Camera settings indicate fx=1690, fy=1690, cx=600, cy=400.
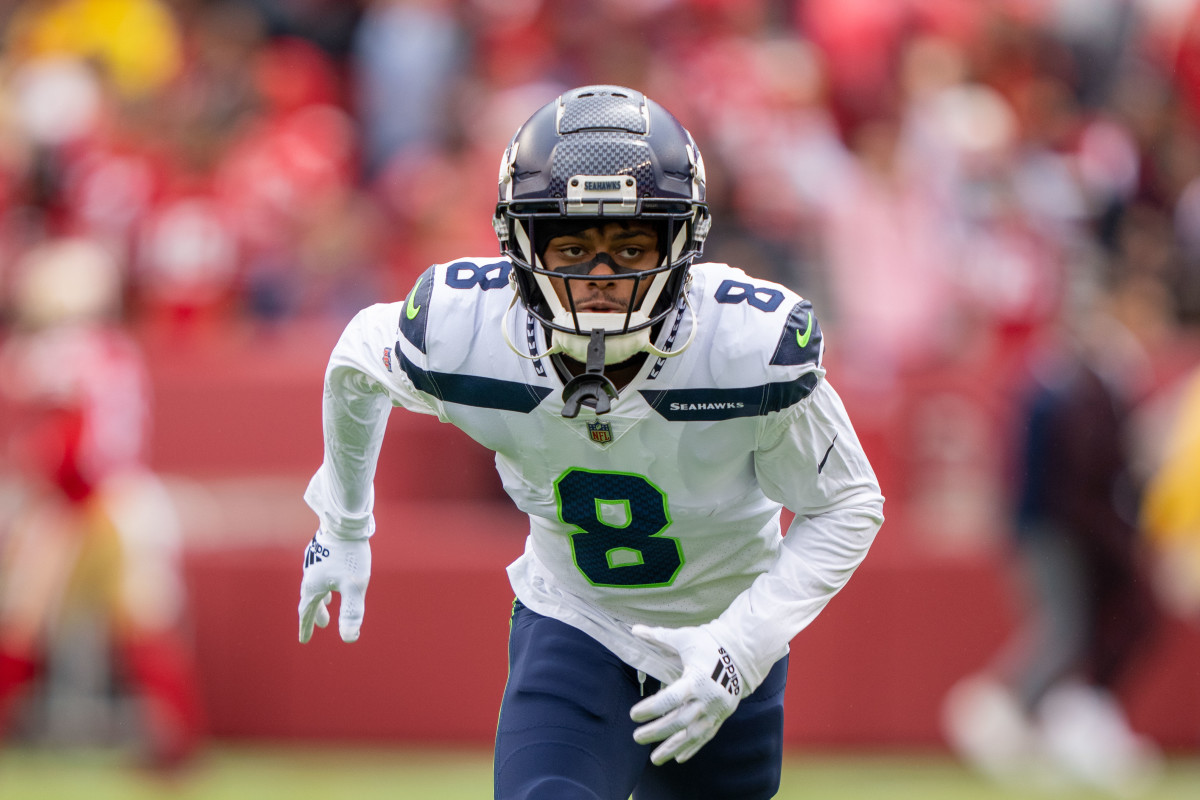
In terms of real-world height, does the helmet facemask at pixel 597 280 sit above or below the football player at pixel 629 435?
above

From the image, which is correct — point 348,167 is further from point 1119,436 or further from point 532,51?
point 1119,436

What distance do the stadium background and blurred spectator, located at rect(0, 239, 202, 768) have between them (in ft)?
1.57

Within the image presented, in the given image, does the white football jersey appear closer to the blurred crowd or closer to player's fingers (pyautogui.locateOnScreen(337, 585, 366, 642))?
player's fingers (pyautogui.locateOnScreen(337, 585, 366, 642))

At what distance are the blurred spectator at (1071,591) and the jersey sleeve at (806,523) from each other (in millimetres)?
4349

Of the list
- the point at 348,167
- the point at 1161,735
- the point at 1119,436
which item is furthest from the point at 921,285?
the point at 348,167

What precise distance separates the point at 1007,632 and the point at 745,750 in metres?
4.49

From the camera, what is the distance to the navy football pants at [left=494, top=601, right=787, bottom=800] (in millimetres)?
3264

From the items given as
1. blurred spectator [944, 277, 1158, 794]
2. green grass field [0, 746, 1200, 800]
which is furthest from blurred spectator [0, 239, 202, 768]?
blurred spectator [944, 277, 1158, 794]

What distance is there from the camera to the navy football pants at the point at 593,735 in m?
3.26

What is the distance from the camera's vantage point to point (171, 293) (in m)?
8.62

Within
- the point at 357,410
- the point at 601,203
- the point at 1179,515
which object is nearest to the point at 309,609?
the point at 357,410

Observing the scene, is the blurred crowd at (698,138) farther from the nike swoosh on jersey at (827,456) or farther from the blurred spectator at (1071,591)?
the nike swoosh on jersey at (827,456)

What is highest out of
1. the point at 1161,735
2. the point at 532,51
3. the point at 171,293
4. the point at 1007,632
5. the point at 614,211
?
the point at 614,211

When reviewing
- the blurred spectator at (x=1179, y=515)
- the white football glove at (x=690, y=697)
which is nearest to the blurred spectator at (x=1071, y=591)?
the blurred spectator at (x=1179, y=515)
